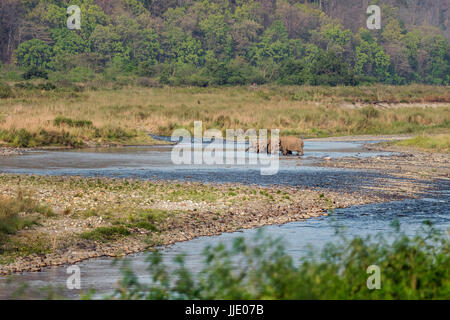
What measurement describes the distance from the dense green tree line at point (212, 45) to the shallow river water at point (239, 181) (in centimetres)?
6044

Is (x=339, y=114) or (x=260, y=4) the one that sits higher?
(x=260, y=4)

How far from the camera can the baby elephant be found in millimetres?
40000

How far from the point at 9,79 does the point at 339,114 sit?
46384 millimetres

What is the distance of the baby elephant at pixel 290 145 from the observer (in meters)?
40.0

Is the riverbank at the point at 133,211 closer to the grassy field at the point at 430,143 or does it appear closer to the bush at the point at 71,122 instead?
the grassy field at the point at 430,143

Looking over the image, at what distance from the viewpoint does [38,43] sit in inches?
5049

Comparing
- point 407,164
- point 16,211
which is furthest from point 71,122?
point 16,211

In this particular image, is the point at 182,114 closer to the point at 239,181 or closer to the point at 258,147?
the point at 258,147

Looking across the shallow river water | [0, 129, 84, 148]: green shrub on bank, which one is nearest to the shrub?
the shallow river water

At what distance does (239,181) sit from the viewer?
28.0m

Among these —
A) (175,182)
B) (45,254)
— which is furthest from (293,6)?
(45,254)

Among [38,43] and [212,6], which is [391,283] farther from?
[212,6]

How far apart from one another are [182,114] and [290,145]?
21.7 m

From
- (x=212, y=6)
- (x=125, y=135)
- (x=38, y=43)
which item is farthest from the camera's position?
(x=212, y=6)
